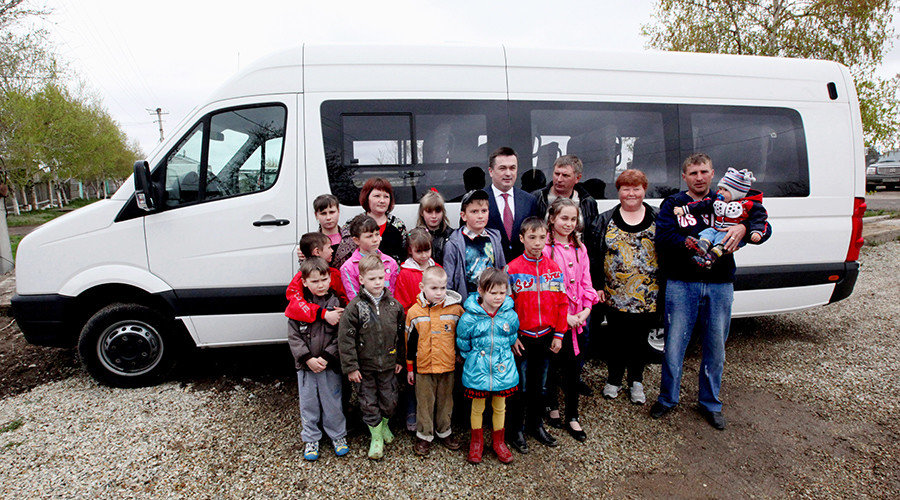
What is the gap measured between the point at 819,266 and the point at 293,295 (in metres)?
4.49

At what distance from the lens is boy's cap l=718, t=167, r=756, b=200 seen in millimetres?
2883

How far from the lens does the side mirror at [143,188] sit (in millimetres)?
3262

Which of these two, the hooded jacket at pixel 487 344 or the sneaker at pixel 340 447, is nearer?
the hooded jacket at pixel 487 344

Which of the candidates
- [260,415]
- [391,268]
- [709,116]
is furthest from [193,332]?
[709,116]

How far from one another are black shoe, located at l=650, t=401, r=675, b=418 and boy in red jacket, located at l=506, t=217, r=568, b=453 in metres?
0.87

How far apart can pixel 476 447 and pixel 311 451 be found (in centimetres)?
101

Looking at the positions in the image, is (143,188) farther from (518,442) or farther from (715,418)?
(715,418)

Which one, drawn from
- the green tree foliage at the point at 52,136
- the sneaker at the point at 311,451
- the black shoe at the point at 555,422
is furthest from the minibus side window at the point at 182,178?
the green tree foliage at the point at 52,136

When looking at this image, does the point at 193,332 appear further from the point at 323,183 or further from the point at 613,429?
the point at 613,429

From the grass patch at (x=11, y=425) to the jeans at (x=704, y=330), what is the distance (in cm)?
455

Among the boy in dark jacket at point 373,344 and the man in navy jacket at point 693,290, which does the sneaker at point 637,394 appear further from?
the boy in dark jacket at point 373,344

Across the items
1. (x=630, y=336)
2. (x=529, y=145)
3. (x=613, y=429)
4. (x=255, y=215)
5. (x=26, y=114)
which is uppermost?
(x=26, y=114)

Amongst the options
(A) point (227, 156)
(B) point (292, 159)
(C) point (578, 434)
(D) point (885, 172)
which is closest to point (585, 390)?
(C) point (578, 434)

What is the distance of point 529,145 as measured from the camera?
147 inches
